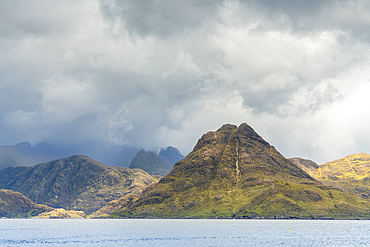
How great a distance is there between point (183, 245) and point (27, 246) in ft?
239

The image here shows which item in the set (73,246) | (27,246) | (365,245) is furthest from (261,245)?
(27,246)

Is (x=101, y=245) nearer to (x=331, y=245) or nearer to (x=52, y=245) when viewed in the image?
(x=52, y=245)

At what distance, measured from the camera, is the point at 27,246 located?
148000mm

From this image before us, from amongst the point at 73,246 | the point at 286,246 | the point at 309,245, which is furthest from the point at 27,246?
the point at 309,245

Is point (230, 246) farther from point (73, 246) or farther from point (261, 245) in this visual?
point (73, 246)

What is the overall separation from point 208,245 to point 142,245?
30790 millimetres

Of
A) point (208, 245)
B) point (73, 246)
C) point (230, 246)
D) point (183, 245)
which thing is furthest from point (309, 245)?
point (73, 246)

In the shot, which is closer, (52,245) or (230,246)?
(230,246)

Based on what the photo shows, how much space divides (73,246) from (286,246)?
97955 millimetres

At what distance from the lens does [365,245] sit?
146m

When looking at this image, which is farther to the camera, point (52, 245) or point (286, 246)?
point (52, 245)

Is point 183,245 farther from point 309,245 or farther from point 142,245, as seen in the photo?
point 309,245


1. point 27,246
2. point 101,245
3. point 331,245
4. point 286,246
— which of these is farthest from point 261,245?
point 27,246

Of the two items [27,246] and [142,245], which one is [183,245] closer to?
[142,245]
